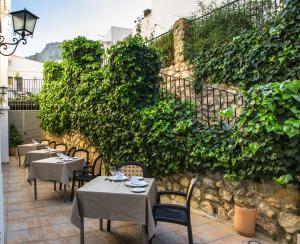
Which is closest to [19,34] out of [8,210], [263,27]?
[8,210]

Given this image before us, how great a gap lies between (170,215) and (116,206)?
0.66m

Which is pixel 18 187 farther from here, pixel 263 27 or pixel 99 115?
pixel 263 27

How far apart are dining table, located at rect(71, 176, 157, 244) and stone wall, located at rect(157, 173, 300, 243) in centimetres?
139

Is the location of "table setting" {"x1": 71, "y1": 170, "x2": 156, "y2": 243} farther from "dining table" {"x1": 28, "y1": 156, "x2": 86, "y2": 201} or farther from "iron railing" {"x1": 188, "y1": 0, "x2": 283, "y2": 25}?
"iron railing" {"x1": 188, "y1": 0, "x2": 283, "y2": 25}

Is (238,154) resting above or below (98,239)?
above

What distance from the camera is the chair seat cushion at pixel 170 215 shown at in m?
3.19

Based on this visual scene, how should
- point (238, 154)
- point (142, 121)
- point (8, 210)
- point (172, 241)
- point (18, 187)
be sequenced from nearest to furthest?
point (172, 241), point (238, 154), point (8, 210), point (142, 121), point (18, 187)

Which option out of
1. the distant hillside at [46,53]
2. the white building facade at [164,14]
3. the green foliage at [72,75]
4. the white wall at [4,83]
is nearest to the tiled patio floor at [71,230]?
the green foliage at [72,75]

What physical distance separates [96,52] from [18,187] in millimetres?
4672

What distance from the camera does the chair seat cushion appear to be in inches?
125

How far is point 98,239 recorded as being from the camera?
3.66 metres

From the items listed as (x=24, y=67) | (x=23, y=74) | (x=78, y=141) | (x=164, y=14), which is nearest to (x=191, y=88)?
(x=78, y=141)

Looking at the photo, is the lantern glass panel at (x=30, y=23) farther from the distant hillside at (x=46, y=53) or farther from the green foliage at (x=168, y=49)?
the distant hillside at (x=46, y=53)

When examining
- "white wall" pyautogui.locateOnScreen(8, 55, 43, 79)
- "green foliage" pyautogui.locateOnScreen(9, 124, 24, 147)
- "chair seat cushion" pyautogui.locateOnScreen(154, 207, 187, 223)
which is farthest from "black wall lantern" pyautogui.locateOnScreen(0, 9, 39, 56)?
"white wall" pyautogui.locateOnScreen(8, 55, 43, 79)
